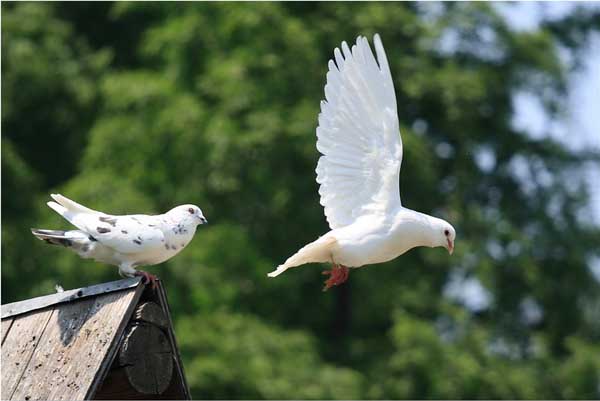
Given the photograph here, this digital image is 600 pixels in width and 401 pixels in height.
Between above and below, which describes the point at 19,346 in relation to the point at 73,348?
below

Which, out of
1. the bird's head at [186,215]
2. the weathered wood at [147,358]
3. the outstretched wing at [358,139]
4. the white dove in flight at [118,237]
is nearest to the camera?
the weathered wood at [147,358]

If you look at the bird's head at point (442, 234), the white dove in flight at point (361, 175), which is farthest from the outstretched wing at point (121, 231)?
the bird's head at point (442, 234)

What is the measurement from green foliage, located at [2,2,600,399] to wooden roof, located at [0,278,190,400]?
42.7 ft

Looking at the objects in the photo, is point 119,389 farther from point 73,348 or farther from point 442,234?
point 442,234

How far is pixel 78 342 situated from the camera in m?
8.29

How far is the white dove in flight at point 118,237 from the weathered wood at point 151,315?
1.07 ft

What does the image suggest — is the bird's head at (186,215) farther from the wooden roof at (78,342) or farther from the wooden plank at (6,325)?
the wooden plank at (6,325)

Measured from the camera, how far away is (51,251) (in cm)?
2412

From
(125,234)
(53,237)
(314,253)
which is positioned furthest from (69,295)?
(314,253)

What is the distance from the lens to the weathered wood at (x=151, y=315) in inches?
327

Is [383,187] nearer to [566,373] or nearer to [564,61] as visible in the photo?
[566,373]

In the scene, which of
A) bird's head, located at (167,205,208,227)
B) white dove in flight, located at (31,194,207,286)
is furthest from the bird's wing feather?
bird's head, located at (167,205,208,227)

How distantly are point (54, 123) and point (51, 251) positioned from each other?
13.2 feet

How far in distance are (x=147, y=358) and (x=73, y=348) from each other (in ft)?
1.40
